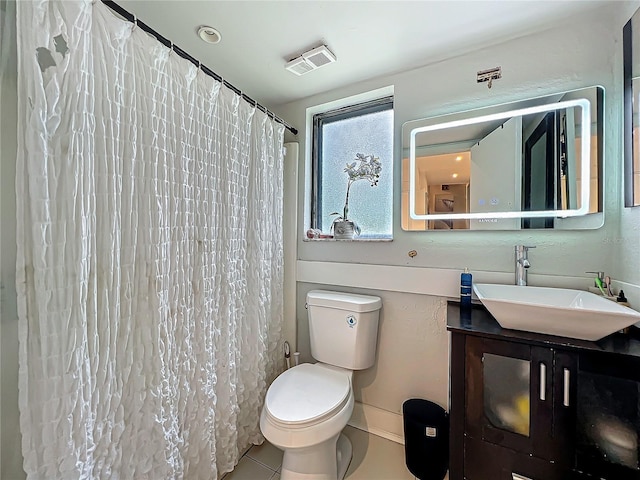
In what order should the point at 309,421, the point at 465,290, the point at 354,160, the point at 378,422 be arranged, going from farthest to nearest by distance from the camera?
the point at 354,160, the point at 378,422, the point at 465,290, the point at 309,421

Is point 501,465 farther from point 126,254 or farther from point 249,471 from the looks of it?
point 126,254

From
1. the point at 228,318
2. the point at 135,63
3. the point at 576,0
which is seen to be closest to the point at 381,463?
the point at 228,318

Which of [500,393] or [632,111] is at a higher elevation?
[632,111]

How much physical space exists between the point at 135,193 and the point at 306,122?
52.3 inches

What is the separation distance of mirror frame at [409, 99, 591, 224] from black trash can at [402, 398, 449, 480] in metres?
1.07

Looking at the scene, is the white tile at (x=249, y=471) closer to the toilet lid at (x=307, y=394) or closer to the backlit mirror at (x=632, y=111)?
the toilet lid at (x=307, y=394)

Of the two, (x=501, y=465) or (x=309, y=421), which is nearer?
(x=501, y=465)

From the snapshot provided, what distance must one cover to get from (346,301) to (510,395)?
81 centimetres

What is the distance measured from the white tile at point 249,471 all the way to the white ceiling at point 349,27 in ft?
7.37

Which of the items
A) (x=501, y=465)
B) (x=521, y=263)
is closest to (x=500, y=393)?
(x=501, y=465)

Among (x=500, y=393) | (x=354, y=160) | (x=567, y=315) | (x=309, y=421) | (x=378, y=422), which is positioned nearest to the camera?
(x=567, y=315)

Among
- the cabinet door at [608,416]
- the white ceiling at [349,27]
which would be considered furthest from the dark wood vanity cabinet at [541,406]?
the white ceiling at [349,27]

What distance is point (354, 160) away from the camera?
1.86 metres

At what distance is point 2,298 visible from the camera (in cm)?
72
